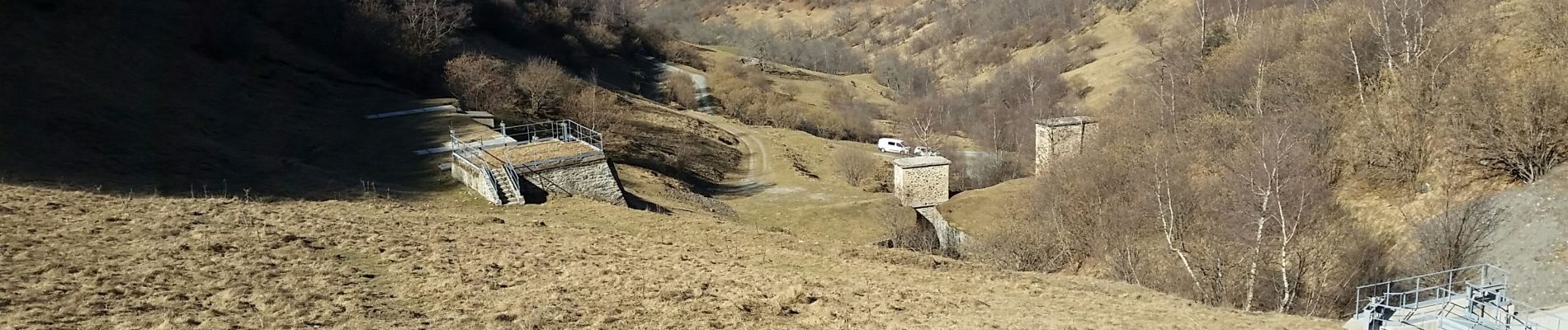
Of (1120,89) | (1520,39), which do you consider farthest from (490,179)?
(1120,89)

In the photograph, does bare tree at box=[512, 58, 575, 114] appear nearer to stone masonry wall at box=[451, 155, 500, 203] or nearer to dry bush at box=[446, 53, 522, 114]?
dry bush at box=[446, 53, 522, 114]

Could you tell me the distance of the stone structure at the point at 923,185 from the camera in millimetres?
31844

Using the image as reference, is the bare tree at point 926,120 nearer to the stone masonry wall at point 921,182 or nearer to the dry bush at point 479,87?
the stone masonry wall at point 921,182

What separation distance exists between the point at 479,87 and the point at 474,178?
55.3 ft

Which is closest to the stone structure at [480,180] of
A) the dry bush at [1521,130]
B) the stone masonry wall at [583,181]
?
the stone masonry wall at [583,181]

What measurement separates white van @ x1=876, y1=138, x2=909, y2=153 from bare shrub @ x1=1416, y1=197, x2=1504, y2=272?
31.1 meters

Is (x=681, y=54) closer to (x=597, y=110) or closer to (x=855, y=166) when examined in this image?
(x=597, y=110)

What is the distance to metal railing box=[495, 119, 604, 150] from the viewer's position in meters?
28.9

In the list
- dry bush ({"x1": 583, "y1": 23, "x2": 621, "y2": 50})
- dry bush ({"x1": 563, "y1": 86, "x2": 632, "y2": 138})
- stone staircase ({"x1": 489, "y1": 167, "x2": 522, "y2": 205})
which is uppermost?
dry bush ({"x1": 583, "y1": 23, "x2": 621, "y2": 50})

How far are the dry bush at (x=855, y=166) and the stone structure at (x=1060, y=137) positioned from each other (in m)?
8.89

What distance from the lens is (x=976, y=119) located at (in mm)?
57000

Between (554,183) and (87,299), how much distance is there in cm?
1266

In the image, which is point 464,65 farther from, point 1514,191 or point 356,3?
point 1514,191

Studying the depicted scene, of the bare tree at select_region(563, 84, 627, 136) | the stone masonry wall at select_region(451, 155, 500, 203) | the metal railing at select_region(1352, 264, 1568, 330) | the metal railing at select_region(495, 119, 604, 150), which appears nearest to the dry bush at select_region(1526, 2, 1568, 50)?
the metal railing at select_region(1352, 264, 1568, 330)
